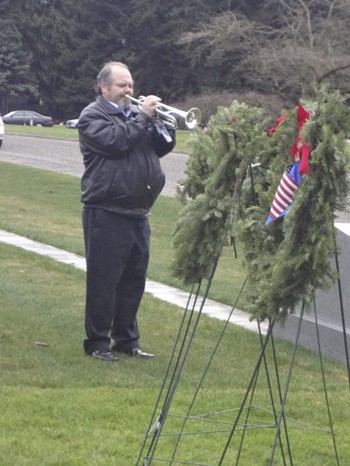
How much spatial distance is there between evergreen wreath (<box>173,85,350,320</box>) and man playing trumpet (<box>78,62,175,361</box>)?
2103mm

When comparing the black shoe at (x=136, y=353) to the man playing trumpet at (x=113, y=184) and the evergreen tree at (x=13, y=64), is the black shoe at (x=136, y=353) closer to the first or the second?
the man playing trumpet at (x=113, y=184)

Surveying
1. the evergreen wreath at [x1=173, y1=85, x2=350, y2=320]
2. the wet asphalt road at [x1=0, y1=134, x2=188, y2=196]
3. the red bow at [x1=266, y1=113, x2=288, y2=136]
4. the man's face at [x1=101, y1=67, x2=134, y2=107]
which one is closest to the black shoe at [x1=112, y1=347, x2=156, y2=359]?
the man's face at [x1=101, y1=67, x2=134, y2=107]

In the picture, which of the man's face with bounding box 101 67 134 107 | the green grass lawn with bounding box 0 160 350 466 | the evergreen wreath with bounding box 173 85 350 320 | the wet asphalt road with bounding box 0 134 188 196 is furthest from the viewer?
the wet asphalt road with bounding box 0 134 188 196

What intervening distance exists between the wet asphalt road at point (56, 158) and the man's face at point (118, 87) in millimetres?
15815

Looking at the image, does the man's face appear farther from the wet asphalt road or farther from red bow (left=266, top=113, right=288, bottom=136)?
the wet asphalt road

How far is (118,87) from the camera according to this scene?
7.82m

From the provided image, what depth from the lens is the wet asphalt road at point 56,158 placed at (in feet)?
96.1

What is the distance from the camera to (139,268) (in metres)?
8.07

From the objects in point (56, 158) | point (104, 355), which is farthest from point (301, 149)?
point (56, 158)

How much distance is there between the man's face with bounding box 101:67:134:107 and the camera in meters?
7.79

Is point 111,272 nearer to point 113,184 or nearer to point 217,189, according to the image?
point 113,184

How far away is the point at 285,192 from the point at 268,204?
21cm

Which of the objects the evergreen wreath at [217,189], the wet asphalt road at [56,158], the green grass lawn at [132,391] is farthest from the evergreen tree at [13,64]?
the evergreen wreath at [217,189]

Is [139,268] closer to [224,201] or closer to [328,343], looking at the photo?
[328,343]
